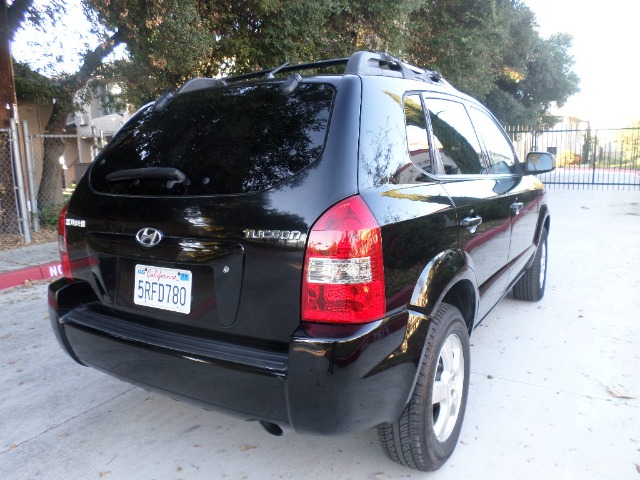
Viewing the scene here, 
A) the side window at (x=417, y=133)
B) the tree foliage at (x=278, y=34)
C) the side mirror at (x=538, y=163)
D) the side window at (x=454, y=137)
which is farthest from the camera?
the tree foliage at (x=278, y=34)

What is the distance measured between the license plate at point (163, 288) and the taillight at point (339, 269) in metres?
0.55

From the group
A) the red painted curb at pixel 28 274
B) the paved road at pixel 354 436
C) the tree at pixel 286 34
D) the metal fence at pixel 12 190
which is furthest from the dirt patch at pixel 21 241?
the paved road at pixel 354 436

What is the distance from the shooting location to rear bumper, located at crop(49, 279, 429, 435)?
1.89 metres

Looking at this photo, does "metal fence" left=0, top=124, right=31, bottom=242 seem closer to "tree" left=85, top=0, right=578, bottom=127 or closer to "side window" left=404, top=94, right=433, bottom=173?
"tree" left=85, top=0, right=578, bottom=127

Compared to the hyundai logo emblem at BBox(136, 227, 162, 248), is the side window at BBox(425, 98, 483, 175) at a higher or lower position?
higher

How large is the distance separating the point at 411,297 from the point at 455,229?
600mm

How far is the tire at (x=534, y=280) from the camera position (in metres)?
5.01

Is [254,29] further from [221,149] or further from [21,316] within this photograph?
[221,149]

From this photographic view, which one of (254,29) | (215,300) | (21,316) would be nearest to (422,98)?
(215,300)

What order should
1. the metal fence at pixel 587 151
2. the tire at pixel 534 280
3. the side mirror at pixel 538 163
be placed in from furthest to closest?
1. the metal fence at pixel 587 151
2. the tire at pixel 534 280
3. the side mirror at pixel 538 163

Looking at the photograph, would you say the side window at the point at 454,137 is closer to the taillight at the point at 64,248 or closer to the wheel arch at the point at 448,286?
the wheel arch at the point at 448,286

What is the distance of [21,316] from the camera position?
16.5ft

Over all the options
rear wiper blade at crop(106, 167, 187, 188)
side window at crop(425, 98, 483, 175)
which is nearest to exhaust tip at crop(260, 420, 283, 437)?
rear wiper blade at crop(106, 167, 187, 188)

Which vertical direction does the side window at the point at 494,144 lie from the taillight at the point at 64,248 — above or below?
above
